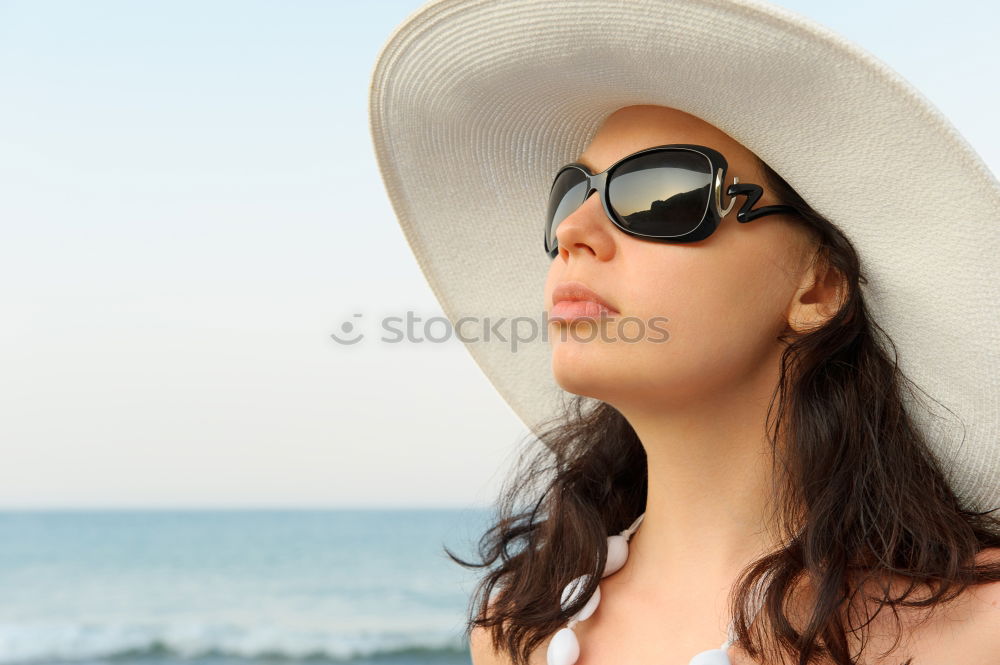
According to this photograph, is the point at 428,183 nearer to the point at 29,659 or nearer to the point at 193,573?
the point at 29,659

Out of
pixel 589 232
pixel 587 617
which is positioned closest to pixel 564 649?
pixel 587 617

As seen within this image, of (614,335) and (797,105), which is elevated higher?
(797,105)

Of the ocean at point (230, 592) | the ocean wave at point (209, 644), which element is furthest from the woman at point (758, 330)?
the ocean wave at point (209, 644)

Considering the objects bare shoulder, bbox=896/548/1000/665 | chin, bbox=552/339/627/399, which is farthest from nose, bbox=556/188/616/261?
bare shoulder, bbox=896/548/1000/665

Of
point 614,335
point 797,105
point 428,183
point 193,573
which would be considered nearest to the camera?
point 797,105

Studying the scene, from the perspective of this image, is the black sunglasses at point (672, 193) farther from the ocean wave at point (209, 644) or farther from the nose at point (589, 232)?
the ocean wave at point (209, 644)

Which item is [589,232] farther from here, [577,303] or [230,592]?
[230,592]

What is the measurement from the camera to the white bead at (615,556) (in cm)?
220

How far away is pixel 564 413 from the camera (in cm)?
274

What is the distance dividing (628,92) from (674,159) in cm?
22

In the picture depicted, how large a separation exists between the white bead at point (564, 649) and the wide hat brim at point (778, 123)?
915 mm

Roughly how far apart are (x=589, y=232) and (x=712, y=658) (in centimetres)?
89

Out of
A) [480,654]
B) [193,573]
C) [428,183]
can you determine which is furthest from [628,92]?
[193,573]

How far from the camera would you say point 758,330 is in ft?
6.22
